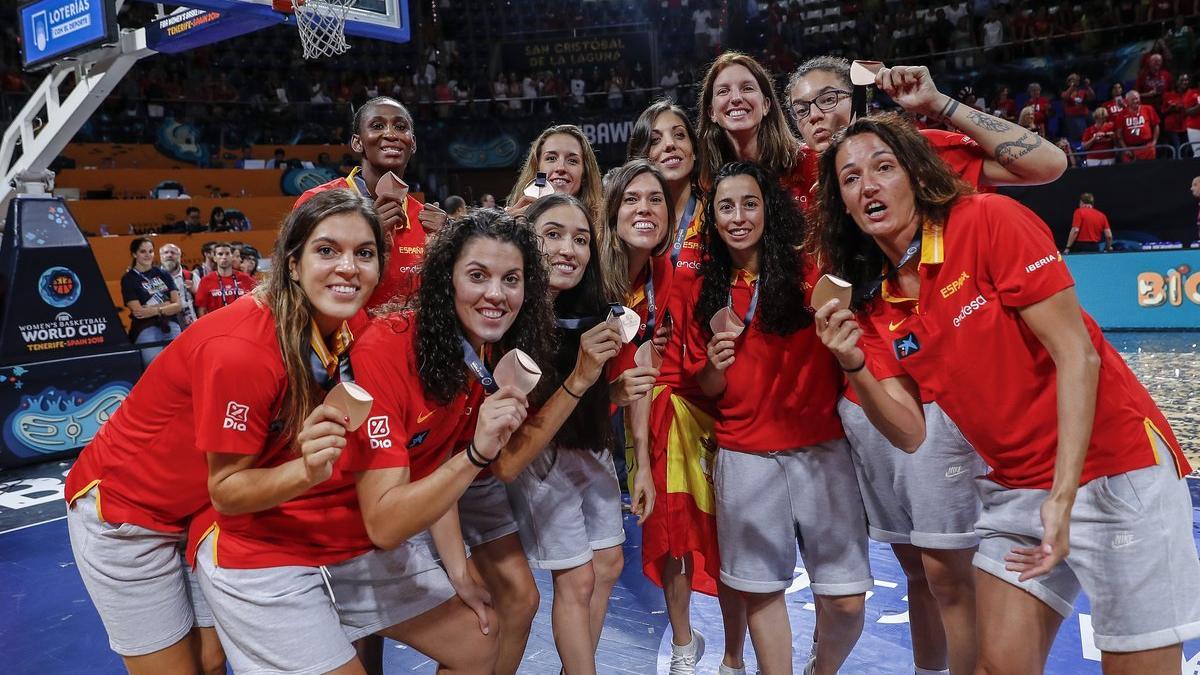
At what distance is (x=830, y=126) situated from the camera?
3.37m

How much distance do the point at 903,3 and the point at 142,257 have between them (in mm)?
15889

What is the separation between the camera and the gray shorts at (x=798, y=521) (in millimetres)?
3021

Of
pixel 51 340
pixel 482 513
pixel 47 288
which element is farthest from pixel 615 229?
pixel 51 340

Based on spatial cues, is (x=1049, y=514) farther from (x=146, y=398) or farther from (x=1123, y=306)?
(x=1123, y=306)

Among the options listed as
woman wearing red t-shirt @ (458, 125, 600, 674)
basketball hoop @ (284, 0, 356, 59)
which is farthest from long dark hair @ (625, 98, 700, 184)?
basketball hoop @ (284, 0, 356, 59)

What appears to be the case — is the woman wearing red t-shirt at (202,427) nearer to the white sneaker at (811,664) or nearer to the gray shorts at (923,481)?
the gray shorts at (923,481)

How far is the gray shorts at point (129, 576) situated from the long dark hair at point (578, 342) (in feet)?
4.49

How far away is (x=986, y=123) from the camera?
2.72 metres

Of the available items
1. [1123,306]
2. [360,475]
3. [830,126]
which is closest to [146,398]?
[360,475]

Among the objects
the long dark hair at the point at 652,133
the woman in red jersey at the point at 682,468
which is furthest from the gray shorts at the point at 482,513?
the long dark hair at the point at 652,133

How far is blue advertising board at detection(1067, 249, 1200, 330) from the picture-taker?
1102cm

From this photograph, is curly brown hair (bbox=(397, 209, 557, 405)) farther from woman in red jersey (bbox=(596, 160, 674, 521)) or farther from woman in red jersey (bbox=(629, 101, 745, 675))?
woman in red jersey (bbox=(629, 101, 745, 675))

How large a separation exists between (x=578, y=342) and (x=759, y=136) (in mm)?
1186

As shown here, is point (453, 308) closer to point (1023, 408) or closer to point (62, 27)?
point (1023, 408)
